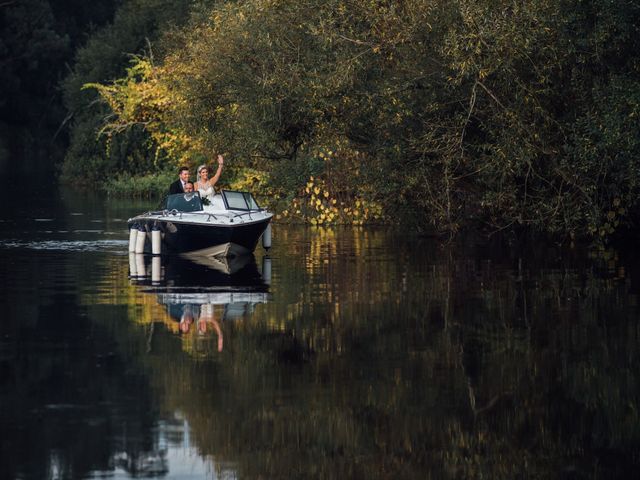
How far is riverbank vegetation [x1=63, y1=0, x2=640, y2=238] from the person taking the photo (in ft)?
77.6

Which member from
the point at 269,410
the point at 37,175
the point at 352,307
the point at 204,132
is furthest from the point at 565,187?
the point at 37,175

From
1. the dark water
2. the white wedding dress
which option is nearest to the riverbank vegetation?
the white wedding dress

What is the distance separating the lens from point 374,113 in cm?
2677

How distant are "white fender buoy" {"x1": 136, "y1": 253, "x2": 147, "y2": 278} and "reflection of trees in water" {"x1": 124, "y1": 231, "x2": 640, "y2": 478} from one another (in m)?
3.09

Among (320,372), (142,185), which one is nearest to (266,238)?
(320,372)

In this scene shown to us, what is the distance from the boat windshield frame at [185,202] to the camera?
25.3 metres

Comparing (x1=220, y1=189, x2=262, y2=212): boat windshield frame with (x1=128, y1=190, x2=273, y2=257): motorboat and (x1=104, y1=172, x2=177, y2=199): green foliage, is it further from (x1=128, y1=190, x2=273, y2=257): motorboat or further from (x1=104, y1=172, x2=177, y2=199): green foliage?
(x1=104, y1=172, x2=177, y2=199): green foliage

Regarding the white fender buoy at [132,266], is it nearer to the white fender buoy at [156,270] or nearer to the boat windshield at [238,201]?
the white fender buoy at [156,270]

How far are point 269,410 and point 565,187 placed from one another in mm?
17053

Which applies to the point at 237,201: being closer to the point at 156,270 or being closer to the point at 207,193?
the point at 207,193

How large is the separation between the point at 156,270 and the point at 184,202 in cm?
324

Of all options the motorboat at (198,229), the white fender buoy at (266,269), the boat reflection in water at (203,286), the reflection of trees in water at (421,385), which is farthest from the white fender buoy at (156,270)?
the reflection of trees in water at (421,385)

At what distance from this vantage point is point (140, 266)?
2294 cm

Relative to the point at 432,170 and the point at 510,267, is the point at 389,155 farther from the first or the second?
the point at 510,267
